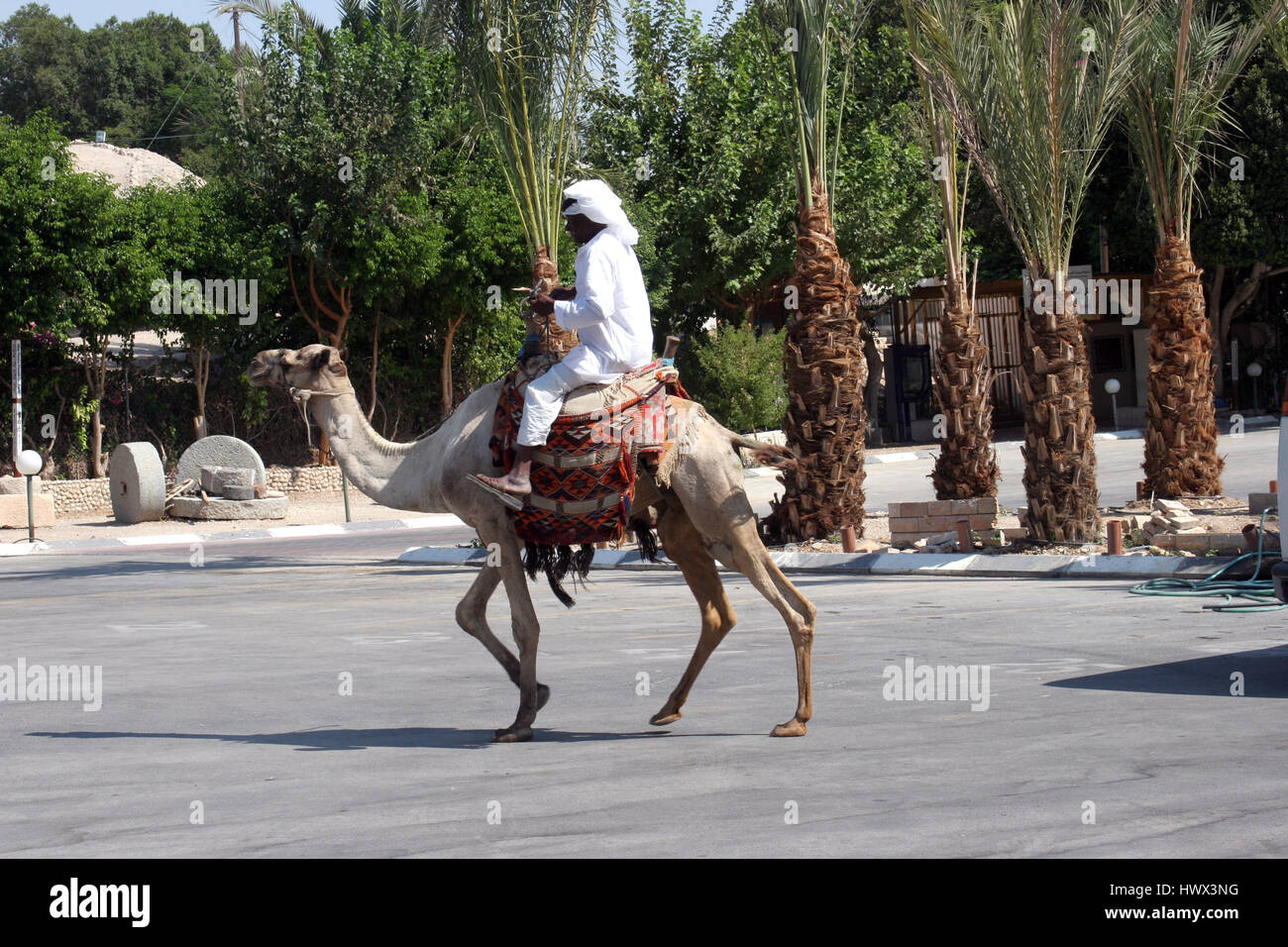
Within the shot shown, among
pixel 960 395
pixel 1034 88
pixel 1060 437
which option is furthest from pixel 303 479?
pixel 1034 88

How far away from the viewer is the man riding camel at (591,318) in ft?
27.5

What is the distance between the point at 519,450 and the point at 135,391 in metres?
28.6

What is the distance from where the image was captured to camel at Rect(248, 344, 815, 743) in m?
8.59

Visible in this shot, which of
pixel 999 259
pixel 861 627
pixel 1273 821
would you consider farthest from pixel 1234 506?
pixel 999 259

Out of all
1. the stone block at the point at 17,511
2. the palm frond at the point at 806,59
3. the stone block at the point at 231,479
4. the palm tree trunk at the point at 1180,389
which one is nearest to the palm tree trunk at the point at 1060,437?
the palm frond at the point at 806,59

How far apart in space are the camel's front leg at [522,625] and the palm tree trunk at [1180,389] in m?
16.7

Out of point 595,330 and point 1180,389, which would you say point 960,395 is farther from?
point 595,330

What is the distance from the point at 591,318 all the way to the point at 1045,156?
11.1 metres

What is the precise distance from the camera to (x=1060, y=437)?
18.2 meters

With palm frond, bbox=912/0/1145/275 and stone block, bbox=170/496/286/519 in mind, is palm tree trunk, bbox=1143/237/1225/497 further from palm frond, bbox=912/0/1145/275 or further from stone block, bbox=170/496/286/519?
stone block, bbox=170/496/286/519

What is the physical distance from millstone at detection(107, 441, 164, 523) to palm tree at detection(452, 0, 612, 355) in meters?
12.4

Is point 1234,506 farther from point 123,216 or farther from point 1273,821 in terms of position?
point 123,216

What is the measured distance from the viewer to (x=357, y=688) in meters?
10.8

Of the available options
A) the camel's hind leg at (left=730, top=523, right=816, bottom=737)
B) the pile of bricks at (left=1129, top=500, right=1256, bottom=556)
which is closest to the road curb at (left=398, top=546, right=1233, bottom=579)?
the pile of bricks at (left=1129, top=500, right=1256, bottom=556)
